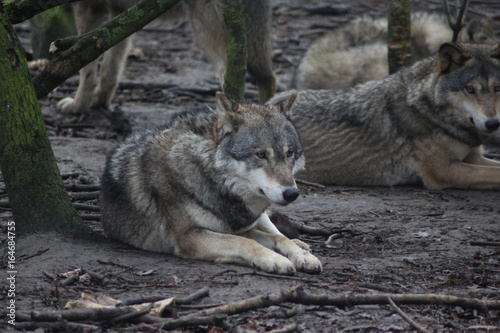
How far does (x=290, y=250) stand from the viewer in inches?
163

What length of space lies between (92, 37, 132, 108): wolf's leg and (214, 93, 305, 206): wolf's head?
16.4 ft

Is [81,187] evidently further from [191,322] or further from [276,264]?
[191,322]

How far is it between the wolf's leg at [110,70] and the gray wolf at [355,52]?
2.55 meters

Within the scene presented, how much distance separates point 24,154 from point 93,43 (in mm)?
931

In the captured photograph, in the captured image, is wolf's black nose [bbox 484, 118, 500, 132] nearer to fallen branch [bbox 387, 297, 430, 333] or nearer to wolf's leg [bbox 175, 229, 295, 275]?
wolf's leg [bbox 175, 229, 295, 275]

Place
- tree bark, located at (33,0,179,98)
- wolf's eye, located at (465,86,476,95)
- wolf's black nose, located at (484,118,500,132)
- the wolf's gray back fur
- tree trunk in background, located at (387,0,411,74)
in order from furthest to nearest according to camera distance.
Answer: tree trunk in background, located at (387,0,411,74) → wolf's eye, located at (465,86,476,95) → wolf's black nose, located at (484,118,500,132) → tree bark, located at (33,0,179,98) → the wolf's gray back fur

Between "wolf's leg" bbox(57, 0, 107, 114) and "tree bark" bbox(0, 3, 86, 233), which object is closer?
"tree bark" bbox(0, 3, 86, 233)

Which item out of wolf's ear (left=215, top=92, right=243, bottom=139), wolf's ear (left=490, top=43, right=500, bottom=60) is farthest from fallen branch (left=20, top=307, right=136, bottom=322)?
wolf's ear (left=490, top=43, right=500, bottom=60)

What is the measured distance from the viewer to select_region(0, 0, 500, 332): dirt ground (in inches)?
128

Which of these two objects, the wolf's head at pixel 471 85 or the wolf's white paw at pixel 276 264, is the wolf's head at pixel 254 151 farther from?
the wolf's head at pixel 471 85

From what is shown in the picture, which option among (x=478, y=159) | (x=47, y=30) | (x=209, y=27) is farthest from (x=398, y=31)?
(x=47, y=30)

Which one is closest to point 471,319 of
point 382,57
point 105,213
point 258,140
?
point 258,140

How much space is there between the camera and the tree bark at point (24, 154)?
4059 millimetres

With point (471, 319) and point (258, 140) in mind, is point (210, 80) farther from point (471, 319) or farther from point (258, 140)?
point (471, 319)
